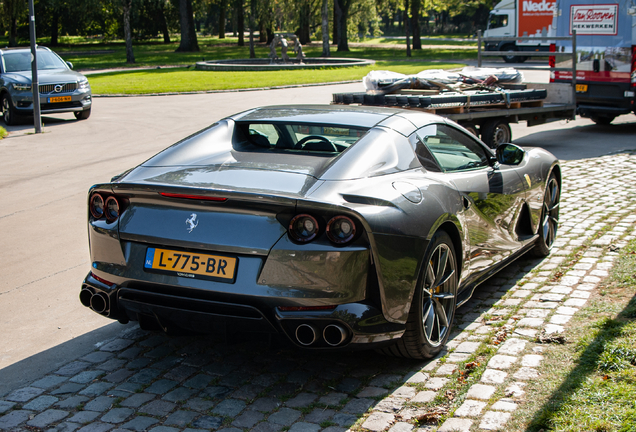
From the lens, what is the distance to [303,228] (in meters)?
3.60

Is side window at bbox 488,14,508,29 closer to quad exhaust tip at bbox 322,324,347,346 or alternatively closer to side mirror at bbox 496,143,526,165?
side mirror at bbox 496,143,526,165

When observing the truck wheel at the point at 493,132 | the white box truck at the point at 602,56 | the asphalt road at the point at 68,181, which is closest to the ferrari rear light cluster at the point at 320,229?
the asphalt road at the point at 68,181

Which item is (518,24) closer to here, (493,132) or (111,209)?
(493,132)

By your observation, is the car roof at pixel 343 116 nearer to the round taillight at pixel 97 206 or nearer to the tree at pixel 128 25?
the round taillight at pixel 97 206

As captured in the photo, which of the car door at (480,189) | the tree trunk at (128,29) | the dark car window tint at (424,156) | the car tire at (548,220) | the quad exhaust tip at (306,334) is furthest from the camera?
the tree trunk at (128,29)

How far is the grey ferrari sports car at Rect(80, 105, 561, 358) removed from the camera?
359 cm

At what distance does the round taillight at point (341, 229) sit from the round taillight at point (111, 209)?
50.7 inches

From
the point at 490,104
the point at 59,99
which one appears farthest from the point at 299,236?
the point at 59,99

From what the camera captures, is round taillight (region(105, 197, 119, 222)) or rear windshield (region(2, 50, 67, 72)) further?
rear windshield (region(2, 50, 67, 72))

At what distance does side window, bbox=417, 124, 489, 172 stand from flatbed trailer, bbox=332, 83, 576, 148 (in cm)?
547

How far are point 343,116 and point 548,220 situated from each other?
2.80 metres

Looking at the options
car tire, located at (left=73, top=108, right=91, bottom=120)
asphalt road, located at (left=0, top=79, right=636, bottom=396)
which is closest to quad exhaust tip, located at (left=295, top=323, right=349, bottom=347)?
asphalt road, located at (left=0, top=79, right=636, bottom=396)

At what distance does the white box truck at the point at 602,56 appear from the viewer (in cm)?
1461

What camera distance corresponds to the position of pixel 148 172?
4.14m
